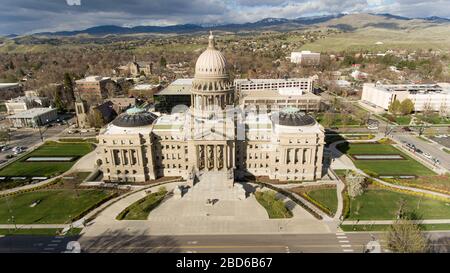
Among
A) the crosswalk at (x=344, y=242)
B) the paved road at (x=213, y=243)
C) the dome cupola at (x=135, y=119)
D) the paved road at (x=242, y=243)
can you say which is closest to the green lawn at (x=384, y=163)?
the paved road at (x=213, y=243)

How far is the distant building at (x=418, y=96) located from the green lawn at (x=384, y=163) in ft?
163

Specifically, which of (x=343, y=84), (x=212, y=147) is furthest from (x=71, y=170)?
(x=343, y=84)

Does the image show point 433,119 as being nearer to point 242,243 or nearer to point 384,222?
point 384,222

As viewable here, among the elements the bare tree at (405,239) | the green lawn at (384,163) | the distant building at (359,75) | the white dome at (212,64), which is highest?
the white dome at (212,64)

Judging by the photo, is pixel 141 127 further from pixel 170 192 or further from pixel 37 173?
pixel 37 173

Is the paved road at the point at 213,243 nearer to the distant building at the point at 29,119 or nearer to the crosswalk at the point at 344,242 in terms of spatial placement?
the crosswalk at the point at 344,242

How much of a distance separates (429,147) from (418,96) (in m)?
48.5

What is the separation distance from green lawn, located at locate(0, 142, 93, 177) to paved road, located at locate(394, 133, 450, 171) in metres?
112

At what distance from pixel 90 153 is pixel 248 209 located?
195 feet

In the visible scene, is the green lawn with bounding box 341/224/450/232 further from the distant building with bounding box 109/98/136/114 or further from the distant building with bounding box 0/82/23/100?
the distant building with bounding box 0/82/23/100

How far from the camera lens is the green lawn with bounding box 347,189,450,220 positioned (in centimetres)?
5822

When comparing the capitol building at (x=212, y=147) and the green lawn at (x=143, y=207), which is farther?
the capitol building at (x=212, y=147)

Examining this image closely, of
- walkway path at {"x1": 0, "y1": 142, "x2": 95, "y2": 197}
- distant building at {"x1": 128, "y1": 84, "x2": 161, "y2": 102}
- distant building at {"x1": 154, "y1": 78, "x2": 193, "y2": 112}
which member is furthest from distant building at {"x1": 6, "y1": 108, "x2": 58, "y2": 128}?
distant building at {"x1": 154, "y1": 78, "x2": 193, "y2": 112}

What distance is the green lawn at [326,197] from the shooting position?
62.1 metres
